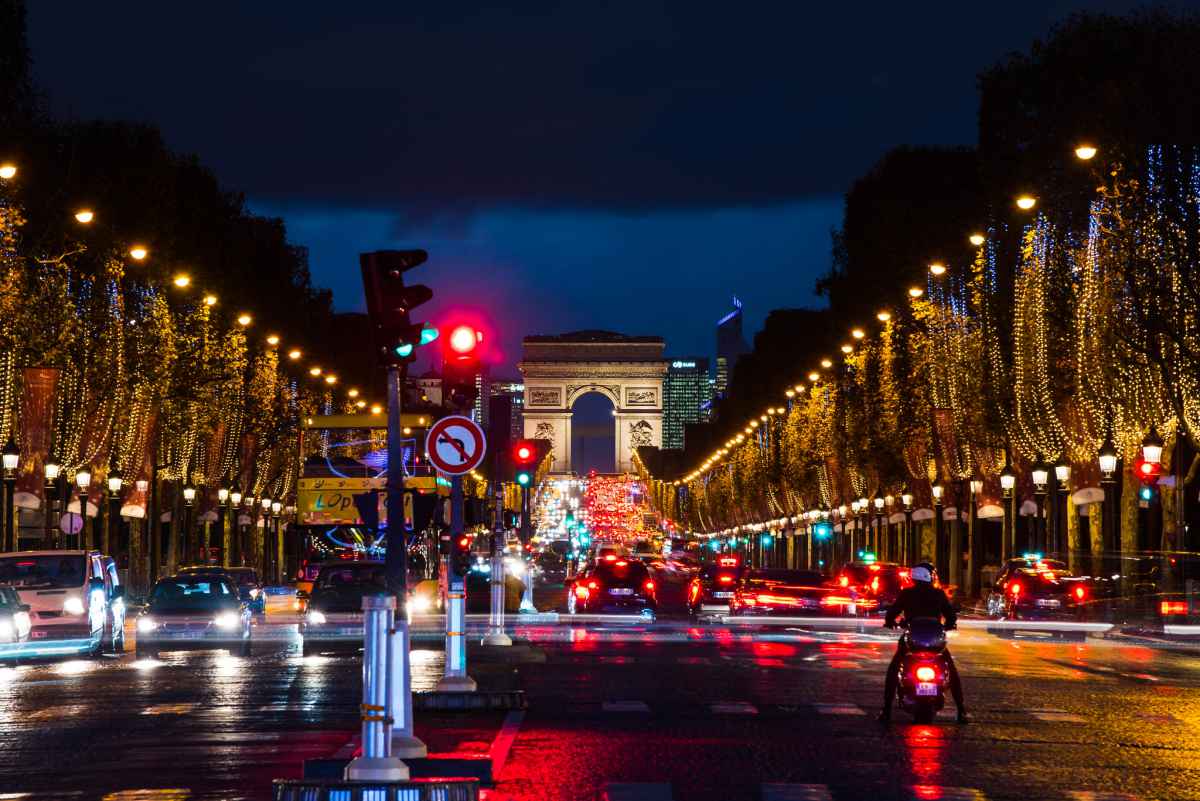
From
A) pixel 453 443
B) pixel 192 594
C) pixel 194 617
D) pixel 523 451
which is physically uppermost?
pixel 523 451

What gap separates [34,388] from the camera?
47.4 m

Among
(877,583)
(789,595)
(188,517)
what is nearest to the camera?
(789,595)

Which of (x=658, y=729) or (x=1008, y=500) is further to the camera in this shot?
(x=1008, y=500)

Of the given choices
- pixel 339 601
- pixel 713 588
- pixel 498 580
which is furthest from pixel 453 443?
pixel 713 588

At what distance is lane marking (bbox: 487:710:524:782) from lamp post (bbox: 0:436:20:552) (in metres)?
29.6

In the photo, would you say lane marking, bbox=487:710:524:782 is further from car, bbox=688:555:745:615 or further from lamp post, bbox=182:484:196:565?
lamp post, bbox=182:484:196:565

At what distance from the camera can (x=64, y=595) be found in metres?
33.1

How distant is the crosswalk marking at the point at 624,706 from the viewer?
21.2 meters

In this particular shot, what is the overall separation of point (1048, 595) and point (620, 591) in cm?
938

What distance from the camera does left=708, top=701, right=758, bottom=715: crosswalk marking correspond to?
20844 mm

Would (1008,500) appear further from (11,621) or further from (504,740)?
(504,740)

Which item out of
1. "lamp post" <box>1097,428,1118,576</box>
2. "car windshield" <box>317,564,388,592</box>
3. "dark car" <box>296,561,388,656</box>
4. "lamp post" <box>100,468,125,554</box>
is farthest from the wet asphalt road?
"lamp post" <box>100,468,125,554</box>

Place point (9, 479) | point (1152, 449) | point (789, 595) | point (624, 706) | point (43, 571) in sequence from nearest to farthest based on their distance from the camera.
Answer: point (624, 706), point (43, 571), point (1152, 449), point (789, 595), point (9, 479)

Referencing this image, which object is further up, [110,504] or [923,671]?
[110,504]
